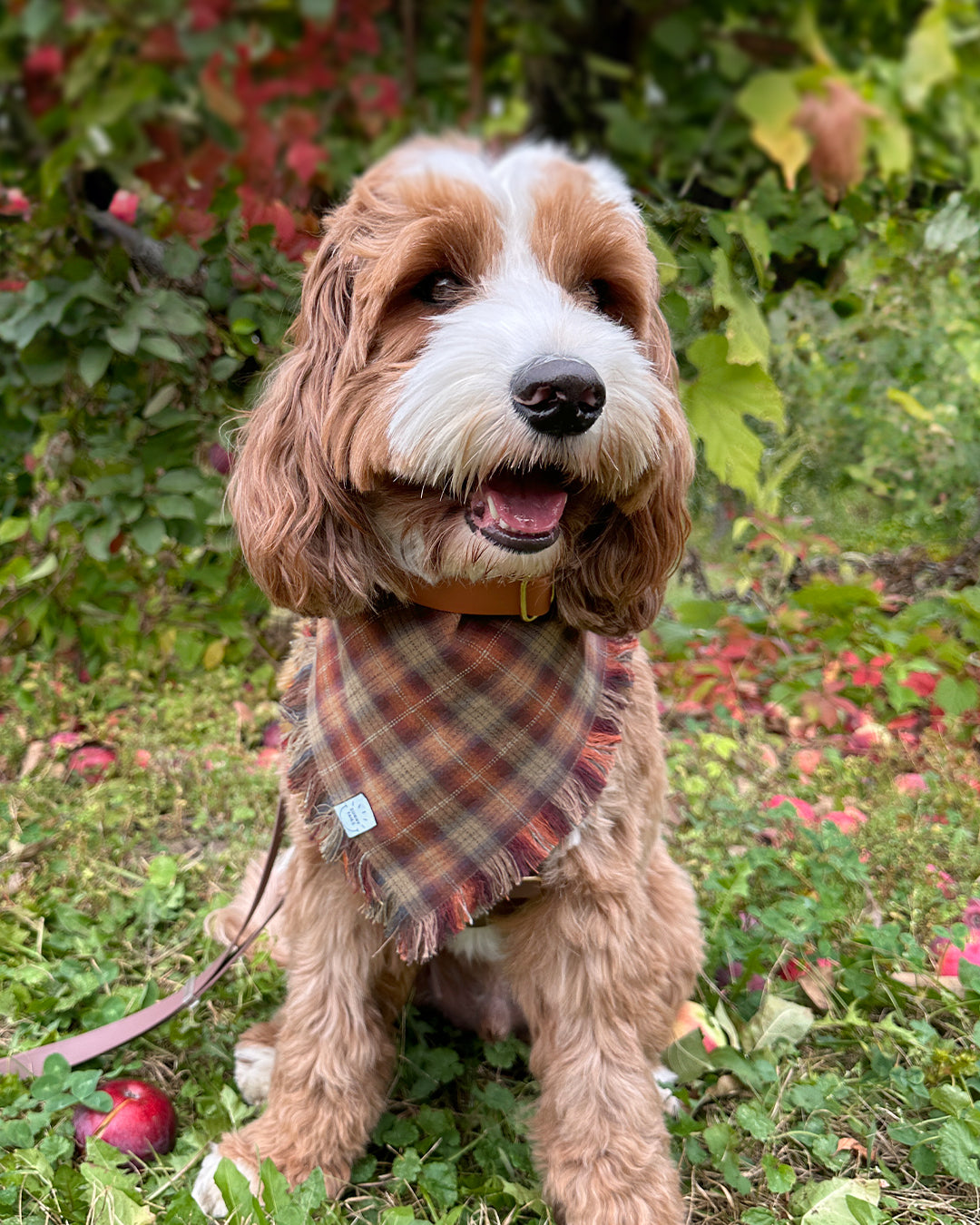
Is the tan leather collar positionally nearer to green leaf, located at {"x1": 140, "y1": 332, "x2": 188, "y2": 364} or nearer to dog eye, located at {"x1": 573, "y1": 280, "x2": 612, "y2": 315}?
dog eye, located at {"x1": 573, "y1": 280, "x2": 612, "y2": 315}

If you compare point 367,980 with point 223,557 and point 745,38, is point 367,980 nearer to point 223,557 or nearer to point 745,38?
point 745,38

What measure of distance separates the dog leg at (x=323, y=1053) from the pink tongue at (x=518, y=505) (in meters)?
0.82

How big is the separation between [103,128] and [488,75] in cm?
23

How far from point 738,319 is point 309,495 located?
104cm

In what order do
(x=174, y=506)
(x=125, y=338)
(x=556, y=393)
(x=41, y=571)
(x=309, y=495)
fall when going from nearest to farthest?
(x=556, y=393)
(x=309, y=495)
(x=125, y=338)
(x=174, y=506)
(x=41, y=571)

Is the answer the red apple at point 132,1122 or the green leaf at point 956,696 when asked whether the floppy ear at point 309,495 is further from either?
the green leaf at point 956,696

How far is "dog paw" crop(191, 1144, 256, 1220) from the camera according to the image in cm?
174

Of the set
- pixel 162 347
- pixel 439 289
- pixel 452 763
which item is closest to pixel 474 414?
pixel 439 289

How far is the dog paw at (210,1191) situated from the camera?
1.74 metres

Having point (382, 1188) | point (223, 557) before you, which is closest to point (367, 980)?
point (382, 1188)

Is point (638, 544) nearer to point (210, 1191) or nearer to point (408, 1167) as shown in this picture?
point (408, 1167)

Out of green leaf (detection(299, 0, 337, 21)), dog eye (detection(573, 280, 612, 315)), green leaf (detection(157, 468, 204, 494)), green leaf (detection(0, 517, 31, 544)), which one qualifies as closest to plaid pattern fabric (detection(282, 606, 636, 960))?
dog eye (detection(573, 280, 612, 315))

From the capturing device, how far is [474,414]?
4.52 feet

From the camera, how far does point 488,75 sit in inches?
20.5
